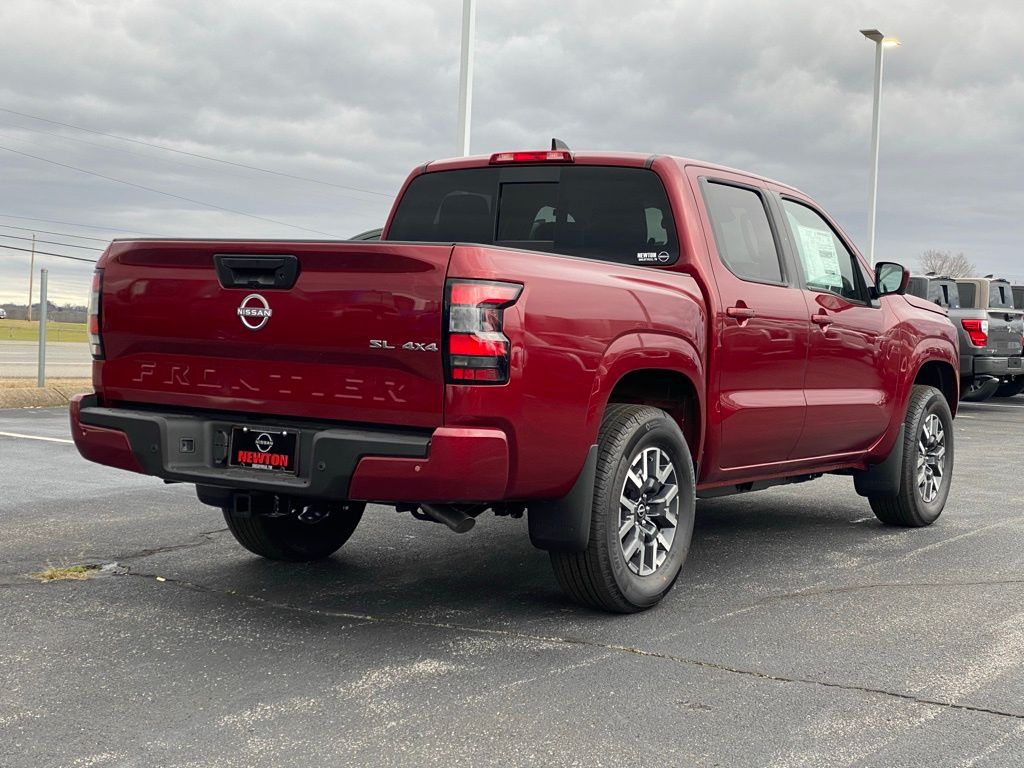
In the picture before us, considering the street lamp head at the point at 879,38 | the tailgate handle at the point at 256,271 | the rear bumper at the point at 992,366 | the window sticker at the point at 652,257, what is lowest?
the rear bumper at the point at 992,366

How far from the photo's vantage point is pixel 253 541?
5.98 meters

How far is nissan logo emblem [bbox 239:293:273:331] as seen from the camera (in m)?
4.61

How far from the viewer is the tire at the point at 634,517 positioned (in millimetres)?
4871

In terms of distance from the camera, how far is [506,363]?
4.34 meters

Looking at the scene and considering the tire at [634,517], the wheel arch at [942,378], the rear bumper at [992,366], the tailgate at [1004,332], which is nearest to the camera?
the tire at [634,517]

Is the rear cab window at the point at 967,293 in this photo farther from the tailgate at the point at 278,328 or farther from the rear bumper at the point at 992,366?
the tailgate at the point at 278,328

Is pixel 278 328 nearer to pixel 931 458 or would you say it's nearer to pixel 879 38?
pixel 931 458

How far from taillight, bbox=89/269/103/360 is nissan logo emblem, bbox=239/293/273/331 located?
2.70 ft

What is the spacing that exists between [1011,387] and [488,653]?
60.2 feet

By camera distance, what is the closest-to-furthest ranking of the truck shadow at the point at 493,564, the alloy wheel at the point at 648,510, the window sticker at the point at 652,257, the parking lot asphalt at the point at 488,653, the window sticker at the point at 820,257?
the parking lot asphalt at the point at 488,653 → the alloy wheel at the point at 648,510 → the truck shadow at the point at 493,564 → the window sticker at the point at 652,257 → the window sticker at the point at 820,257

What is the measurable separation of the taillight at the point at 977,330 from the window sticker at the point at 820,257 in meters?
11.7

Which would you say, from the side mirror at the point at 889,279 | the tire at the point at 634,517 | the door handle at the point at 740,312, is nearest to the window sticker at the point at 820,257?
the side mirror at the point at 889,279

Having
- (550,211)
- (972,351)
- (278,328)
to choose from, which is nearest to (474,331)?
(278,328)

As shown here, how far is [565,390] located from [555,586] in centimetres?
141
